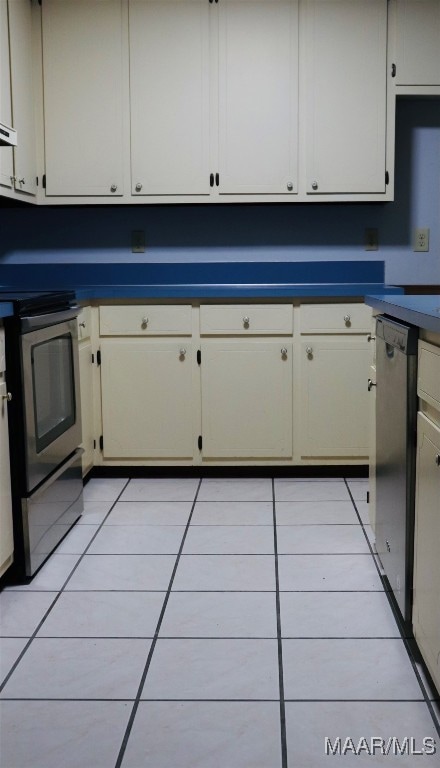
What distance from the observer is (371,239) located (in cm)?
402

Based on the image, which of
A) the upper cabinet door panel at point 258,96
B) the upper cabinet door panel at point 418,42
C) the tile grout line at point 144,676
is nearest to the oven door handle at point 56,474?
the tile grout line at point 144,676

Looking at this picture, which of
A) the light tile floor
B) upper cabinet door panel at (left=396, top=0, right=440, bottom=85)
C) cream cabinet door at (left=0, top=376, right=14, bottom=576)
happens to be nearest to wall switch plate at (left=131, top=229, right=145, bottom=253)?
upper cabinet door panel at (left=396, top=0, right=440, bottom=85)

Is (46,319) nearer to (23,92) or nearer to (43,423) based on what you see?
(43,423)

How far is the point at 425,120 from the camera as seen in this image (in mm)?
3957

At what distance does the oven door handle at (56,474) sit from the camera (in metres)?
2.52

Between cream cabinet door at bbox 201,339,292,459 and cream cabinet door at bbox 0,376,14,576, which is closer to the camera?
cream cabinet door at bbox 0,376,14,576

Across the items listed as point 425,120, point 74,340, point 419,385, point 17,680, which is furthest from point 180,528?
point 425,120

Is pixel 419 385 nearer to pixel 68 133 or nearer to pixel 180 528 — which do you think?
pixel 180 528

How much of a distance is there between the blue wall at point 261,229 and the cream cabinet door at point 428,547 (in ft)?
7.65

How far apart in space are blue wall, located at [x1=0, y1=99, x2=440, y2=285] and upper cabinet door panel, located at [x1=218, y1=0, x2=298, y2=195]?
274mm

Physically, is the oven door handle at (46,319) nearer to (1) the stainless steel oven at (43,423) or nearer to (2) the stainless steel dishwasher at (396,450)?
(1) the stainless steel oven at (43,423)

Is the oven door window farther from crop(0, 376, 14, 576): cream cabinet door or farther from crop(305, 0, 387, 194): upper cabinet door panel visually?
crop(305, 0, 387, 194): upper cabinet door panel

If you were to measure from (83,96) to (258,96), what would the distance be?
793mm

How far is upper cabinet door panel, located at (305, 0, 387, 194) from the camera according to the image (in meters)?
3.66
